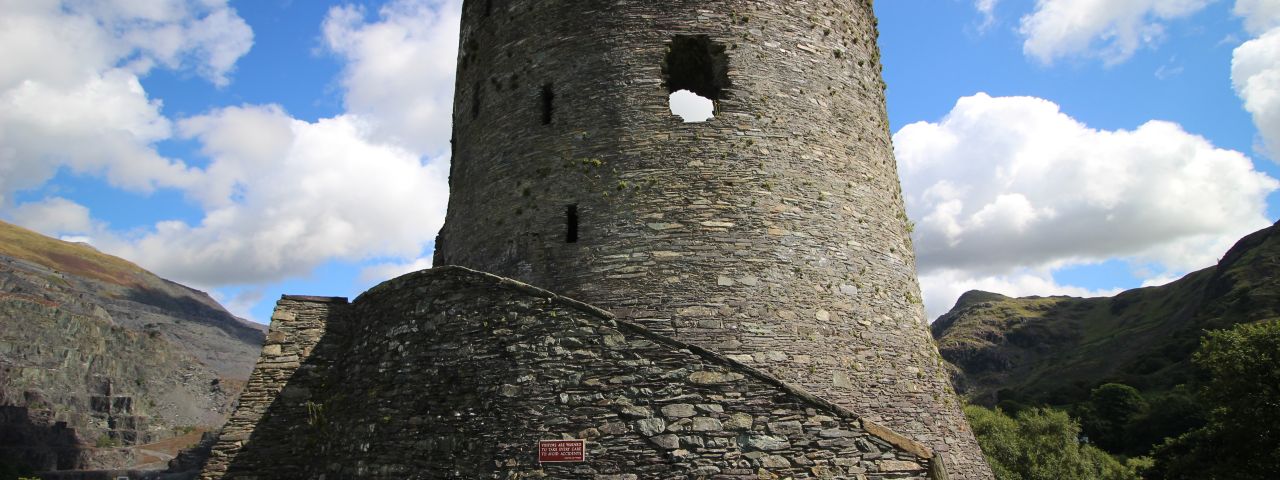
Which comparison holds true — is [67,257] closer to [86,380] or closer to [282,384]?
[86,380]

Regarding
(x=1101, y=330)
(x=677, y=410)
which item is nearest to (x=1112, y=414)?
(x=1101, y=330)

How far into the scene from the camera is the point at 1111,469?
3256cm

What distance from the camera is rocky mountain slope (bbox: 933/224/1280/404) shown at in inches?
2640

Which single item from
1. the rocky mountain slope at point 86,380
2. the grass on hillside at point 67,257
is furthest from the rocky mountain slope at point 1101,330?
the grass on hillside at point 67,257

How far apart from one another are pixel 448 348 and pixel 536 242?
8.24 feet

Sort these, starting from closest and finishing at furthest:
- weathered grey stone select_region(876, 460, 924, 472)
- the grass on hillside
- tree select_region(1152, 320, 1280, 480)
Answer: weathered grey stone select_region(876, 460, 924, 472) < tree select_region(1152, 320, 1280, 480) < the grass on hillside

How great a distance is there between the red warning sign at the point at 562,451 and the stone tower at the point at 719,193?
2551 millimetres

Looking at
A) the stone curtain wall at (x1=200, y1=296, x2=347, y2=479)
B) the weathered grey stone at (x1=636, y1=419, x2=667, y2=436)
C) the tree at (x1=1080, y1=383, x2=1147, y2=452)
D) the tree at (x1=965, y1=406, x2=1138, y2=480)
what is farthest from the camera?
the tree at (x1=1080, y1=383, x2=1147, y2=452)

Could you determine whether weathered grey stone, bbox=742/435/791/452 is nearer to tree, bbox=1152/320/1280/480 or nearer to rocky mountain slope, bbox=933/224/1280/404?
tree, bbox=1152/320/1280/480

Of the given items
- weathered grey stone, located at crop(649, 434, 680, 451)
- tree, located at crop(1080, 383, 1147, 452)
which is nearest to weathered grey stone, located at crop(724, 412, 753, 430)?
weathered grey stone, located at crop(649, 434, 680, 451)

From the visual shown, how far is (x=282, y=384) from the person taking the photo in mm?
10828

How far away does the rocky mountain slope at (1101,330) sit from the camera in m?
67.1

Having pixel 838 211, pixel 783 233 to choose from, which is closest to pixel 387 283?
pixel 783 233

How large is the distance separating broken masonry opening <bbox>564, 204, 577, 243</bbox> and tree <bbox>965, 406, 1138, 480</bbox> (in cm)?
2189
